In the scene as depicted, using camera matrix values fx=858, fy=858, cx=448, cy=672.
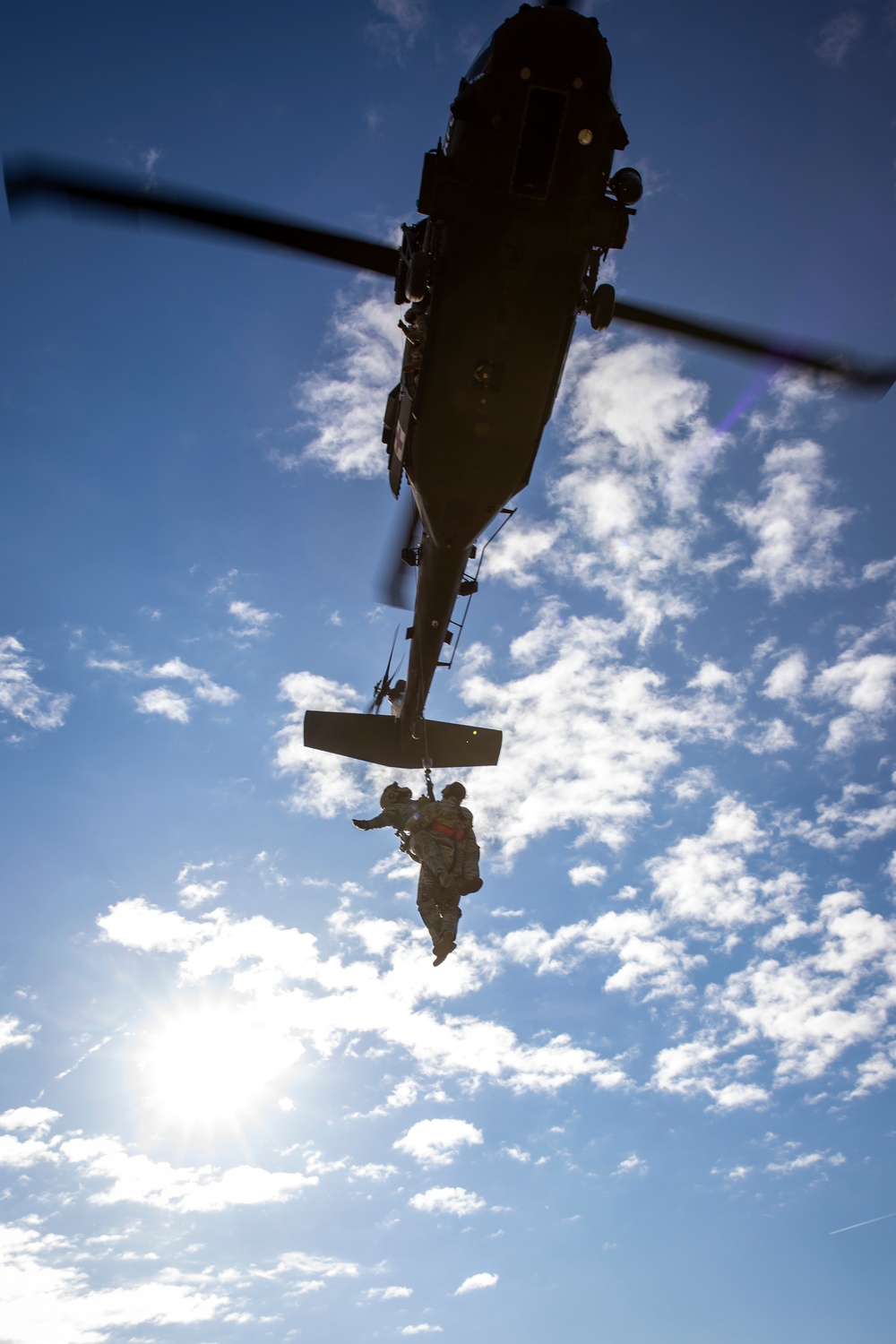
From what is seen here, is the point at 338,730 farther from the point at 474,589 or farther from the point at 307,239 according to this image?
the point at 307,239

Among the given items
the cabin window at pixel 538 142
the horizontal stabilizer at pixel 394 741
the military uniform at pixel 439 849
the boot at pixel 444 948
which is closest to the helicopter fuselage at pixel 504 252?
the cabin window at pixel 538 142

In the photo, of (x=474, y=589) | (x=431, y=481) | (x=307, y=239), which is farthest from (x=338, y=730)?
(x=307, y=239)

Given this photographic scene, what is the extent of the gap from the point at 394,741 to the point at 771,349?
731 centimetres

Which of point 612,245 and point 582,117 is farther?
point 612,245

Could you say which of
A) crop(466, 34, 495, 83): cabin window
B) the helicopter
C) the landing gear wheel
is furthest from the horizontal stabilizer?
crop(466, 34, 495, 83): cabin window

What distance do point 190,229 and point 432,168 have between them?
2.20 metres

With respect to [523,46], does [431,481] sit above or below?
below

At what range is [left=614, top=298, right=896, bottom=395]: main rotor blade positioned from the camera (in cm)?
814

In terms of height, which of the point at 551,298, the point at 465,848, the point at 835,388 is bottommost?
the point at 465,848

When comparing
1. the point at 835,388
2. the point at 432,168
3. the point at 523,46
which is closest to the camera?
the point at 523,46

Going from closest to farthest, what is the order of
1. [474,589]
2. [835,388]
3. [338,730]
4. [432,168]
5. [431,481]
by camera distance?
[432,168] < [835,388] < [431,481] < [474,589] < [338,730]

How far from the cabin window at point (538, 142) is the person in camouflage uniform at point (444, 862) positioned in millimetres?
6484

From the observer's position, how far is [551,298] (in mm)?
7949

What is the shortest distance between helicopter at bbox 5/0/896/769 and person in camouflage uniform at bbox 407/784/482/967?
3370 mm
